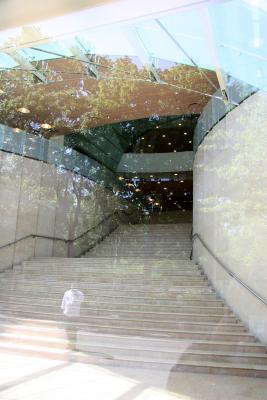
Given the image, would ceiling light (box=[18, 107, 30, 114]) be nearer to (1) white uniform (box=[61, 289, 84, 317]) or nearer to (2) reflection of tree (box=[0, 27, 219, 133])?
(2) reflection of tree (box=[0, 27, 219, 133])

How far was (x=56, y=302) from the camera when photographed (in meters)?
4.48

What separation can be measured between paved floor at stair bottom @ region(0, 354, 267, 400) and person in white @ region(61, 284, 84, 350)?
80 centimetres

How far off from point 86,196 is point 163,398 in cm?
610

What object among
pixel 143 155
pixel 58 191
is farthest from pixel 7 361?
pixel 143 155

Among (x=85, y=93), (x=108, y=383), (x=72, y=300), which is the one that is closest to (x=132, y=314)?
(x=72, y=300)

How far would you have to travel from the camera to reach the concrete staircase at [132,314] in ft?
9.74

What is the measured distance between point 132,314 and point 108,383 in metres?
2.21

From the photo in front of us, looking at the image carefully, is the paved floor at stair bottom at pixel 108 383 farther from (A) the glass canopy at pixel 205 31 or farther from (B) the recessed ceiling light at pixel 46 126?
(B) the recessed ceiling light at pixel 46 126

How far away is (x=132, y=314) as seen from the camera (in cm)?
420

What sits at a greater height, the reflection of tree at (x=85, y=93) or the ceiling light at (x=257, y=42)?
the reflection of tree at (x=85, y=93)

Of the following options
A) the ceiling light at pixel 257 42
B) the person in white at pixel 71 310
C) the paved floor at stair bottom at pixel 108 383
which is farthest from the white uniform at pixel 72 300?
the ceiling light at pixel 257 42

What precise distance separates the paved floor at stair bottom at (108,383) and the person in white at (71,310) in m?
0.80

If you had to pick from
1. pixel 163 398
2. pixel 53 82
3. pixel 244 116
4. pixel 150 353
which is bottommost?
pixel 150 353

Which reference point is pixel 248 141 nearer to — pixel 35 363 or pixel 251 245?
pixel 251 245
